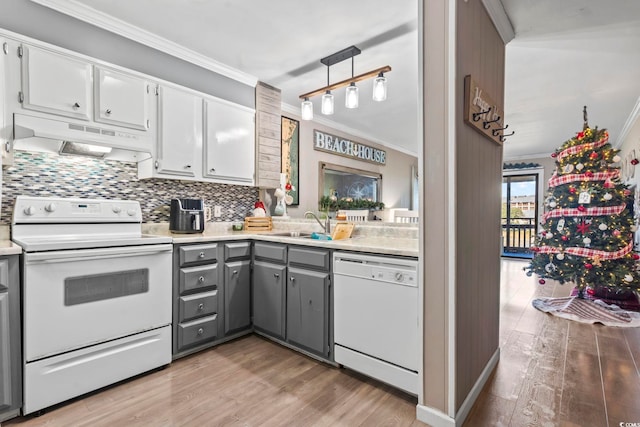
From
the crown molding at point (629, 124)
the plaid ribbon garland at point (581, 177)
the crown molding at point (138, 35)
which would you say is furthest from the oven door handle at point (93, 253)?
the crown molding at point (629, 124)

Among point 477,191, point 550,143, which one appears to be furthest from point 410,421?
point 550,143

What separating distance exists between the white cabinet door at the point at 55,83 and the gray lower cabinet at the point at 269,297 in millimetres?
1651

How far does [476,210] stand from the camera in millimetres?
1880

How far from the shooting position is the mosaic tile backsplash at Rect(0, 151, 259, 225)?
2191 millimetres

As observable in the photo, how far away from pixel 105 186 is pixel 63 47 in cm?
97

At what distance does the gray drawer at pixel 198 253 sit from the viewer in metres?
2.38

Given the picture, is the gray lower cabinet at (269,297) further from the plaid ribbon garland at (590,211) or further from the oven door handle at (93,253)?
the plaid ribbon garland at (590,211)

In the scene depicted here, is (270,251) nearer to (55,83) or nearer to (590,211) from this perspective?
(55,83)

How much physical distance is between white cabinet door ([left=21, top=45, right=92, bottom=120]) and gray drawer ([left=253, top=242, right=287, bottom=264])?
1.50 metres

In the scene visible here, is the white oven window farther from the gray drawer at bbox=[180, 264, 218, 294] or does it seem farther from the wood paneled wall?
the wood paneled wall

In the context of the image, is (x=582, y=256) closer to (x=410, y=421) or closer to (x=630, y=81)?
(x=630, y=81)

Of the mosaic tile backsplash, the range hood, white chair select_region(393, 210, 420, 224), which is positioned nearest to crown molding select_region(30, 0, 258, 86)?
the range hood

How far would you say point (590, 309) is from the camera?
348cm

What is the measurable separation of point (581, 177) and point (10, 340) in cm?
507
